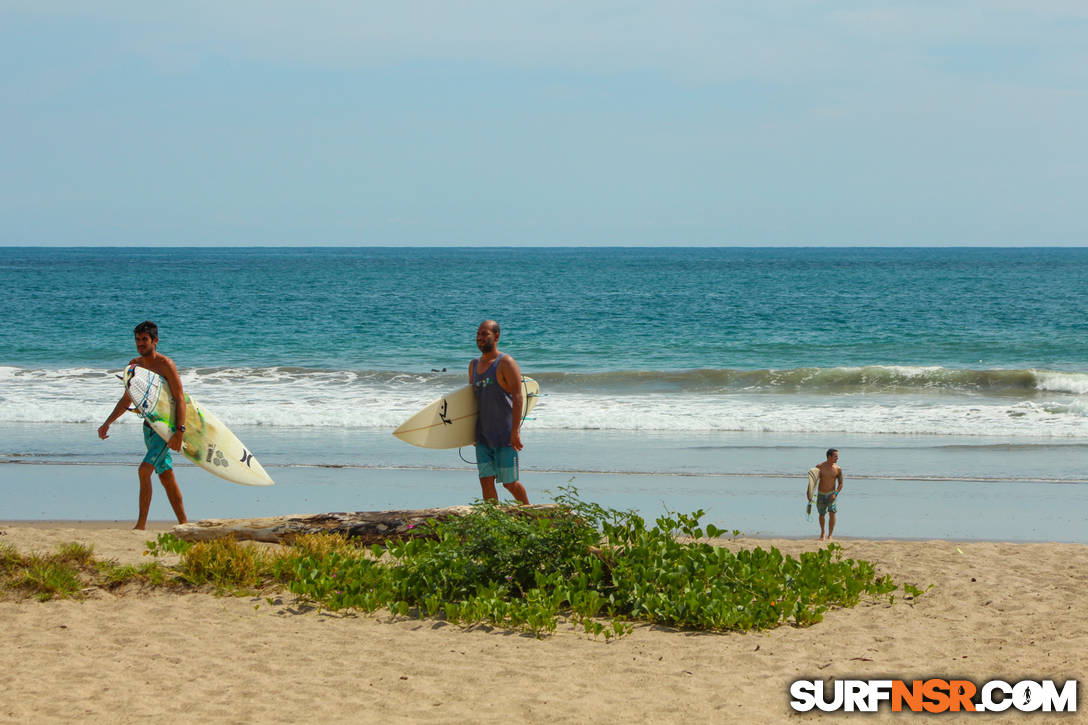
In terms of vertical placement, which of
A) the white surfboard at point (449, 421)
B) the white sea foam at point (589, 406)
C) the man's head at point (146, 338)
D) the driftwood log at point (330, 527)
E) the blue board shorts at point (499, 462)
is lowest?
the white sea foam at point (589, 406)

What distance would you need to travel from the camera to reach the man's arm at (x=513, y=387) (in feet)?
23.6

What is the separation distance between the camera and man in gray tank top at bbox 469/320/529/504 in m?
7.21

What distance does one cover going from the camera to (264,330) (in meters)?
33.0

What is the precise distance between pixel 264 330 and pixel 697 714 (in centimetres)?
3054

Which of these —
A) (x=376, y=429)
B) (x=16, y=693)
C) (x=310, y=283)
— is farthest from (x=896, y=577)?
(x=310, y=283)

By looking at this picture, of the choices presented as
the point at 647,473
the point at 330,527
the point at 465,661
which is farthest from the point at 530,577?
the point at 647,473

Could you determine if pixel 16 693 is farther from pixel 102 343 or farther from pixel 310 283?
pixel 310 283

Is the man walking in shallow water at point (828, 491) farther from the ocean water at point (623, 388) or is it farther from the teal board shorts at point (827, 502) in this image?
the ocean water at point (623, 388)

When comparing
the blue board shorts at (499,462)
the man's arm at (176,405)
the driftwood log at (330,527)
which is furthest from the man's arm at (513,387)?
the man's arm at (176,405)

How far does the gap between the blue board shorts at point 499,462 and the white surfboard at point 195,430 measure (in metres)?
2.38

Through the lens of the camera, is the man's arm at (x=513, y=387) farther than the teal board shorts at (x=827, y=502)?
No

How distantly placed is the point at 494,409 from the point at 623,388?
43.3ft

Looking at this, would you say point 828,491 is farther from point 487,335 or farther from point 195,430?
point 195,430

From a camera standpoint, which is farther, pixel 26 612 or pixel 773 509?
pixel 773 509
